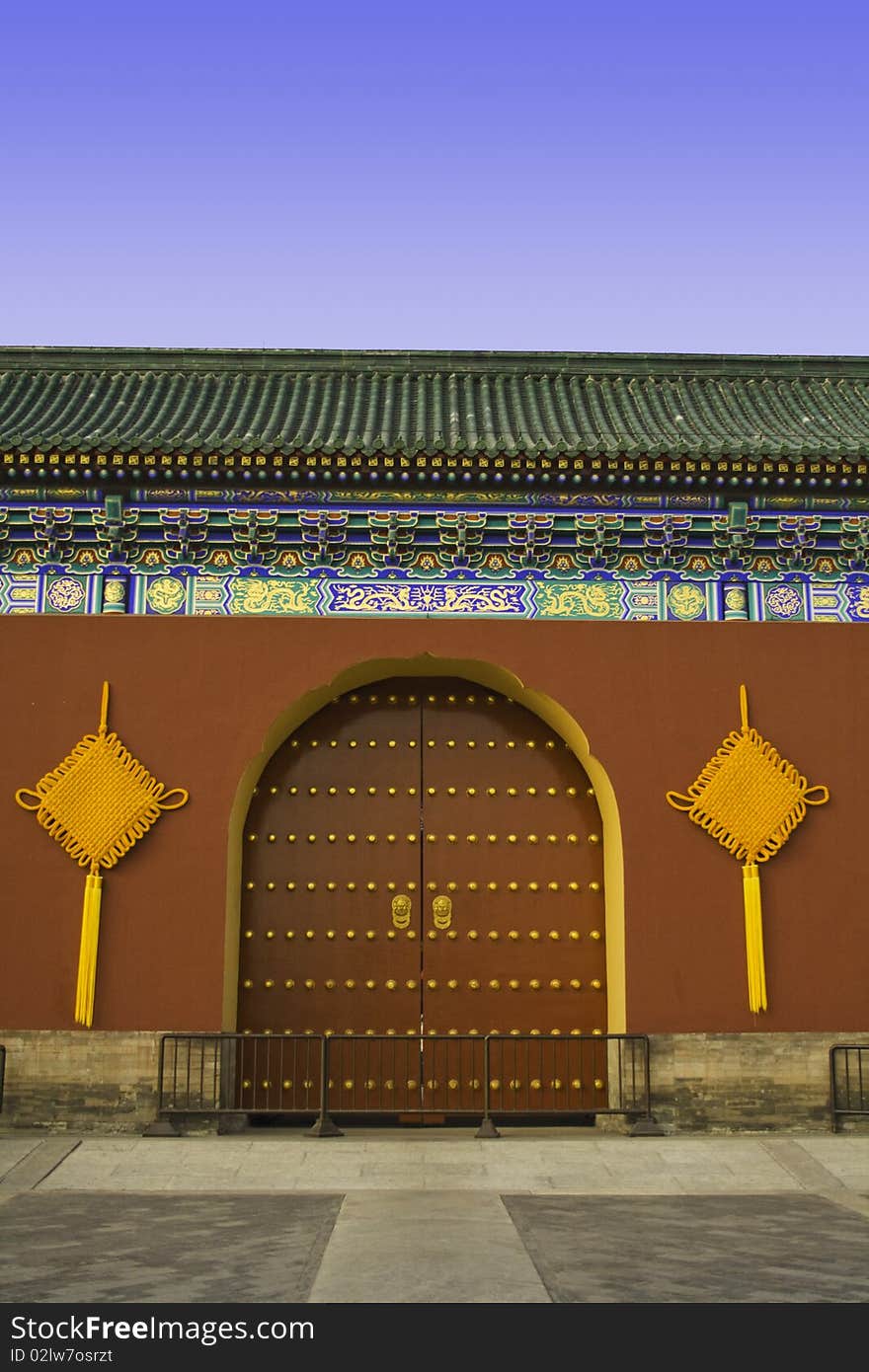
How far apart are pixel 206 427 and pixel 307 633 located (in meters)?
2.46

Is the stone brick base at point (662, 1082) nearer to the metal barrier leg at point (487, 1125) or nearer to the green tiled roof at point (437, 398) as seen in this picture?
the metal barrier leg at point (487, 1125)

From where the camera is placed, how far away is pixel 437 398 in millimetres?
12906

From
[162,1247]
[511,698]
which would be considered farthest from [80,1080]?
[511,698]

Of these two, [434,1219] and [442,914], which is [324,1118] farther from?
[434,1219]

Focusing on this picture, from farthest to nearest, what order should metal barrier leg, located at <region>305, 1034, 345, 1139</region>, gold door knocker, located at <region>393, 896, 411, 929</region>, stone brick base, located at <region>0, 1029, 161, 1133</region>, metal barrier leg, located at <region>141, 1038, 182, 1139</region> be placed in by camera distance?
gold door knocker, located at <region>393, 896, 411, 929</region>
stone brick base, located at <region>0, 1029, 161, 1133</region>
metal barrier leg, located at <region>141, 1038, 182, 1139</region>
metal barrier leg, located at <region>305, 1034, 345, 1139</region>

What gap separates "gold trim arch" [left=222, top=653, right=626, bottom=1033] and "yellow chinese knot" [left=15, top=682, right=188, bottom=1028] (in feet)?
2.17

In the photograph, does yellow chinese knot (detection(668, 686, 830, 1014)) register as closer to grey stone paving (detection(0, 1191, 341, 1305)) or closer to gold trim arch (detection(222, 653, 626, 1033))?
gold trim arch (detection(222, 653, 626, 1033))

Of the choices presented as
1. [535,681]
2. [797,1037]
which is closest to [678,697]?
[535,681]

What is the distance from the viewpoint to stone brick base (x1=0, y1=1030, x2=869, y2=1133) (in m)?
9.55

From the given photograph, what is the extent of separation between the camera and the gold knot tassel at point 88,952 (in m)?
9.71

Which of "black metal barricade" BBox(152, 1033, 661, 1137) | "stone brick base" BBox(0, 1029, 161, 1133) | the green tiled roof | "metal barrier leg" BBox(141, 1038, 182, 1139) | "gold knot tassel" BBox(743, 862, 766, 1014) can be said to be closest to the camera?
"metal barrier leg" BBox(141, 1038, 182, 1139)

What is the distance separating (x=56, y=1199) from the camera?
761 centimetres

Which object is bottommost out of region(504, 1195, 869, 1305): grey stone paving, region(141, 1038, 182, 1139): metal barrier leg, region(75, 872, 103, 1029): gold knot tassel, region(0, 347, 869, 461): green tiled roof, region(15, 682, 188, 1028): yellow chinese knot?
region(504, 1195, 869, 1305): grey stone paving

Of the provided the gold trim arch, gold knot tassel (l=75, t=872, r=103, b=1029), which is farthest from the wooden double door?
gold knot tassel (l=75, t=872, r=103, b=1029)
